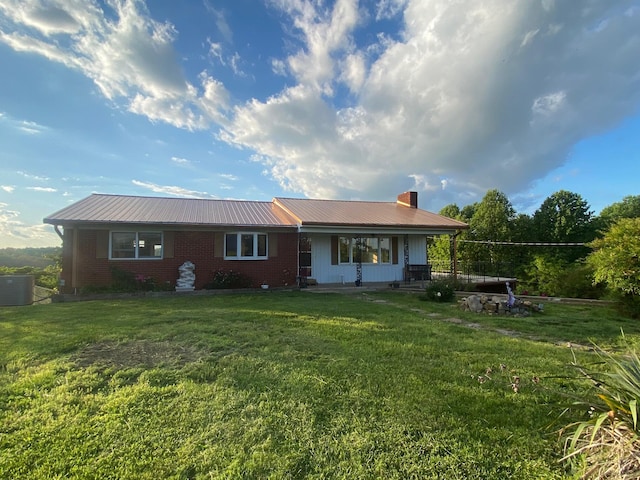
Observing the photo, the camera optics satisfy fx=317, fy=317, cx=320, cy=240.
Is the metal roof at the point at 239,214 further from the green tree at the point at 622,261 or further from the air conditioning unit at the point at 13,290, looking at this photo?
the green tree at the point at 622,261

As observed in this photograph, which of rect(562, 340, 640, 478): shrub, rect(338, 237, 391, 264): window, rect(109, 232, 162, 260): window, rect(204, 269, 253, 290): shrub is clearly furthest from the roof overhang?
rect(562, 340, 640, 478): shrub

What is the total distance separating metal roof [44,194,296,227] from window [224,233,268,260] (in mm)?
644

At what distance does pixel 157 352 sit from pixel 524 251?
972 inches

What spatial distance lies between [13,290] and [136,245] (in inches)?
147

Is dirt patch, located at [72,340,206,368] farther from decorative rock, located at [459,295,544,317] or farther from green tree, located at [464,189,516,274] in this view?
green tree, located at [464,189,516,274]

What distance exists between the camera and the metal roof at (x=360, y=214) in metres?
13.7

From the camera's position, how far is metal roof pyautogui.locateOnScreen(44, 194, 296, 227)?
449 inches

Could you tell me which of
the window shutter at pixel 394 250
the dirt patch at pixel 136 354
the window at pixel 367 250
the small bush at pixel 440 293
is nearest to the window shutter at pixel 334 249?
the window at pixel 367 250

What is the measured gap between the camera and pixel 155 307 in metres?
8.77

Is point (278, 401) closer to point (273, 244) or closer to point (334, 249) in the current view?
point (273, 244)

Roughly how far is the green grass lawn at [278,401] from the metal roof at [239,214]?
6129 mm

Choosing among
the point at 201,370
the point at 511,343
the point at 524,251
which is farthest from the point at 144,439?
the point at 524,251

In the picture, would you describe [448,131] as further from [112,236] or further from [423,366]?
[112,236]

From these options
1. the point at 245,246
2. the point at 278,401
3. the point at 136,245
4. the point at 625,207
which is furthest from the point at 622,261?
the point at 625,207
